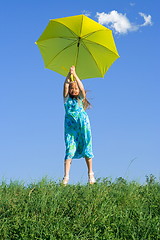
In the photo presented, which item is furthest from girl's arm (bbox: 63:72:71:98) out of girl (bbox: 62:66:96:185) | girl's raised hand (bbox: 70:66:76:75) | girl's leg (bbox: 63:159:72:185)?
girl's leg (bbox: 63:159:72:185)

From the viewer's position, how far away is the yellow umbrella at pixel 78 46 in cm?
875

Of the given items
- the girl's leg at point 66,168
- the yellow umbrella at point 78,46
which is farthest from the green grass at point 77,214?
the yellow umbrella at point 78,46

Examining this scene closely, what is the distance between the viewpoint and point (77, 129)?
8.62 meters

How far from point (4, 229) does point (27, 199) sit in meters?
0.91

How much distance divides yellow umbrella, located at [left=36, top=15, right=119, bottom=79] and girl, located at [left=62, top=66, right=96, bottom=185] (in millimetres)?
642

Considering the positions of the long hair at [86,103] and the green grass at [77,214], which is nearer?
the green grass at [77,214]

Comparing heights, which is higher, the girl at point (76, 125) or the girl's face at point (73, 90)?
the girl's face at point (73, 90)

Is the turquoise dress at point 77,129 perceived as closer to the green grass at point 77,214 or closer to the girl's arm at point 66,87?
the girl's arm at point 66,87

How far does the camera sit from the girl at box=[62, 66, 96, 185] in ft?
28.0

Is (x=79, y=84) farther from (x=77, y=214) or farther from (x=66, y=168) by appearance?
(x=77, y=214)

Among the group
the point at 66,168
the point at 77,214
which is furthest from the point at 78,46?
the point at 77,214

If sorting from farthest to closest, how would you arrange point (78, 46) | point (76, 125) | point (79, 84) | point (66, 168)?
1. point (78, 46)
2. point (79, 84)
3. point (76, 125)
4. point (66, 168)

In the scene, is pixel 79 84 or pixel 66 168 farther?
pixel 79 84

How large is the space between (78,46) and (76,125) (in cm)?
198
